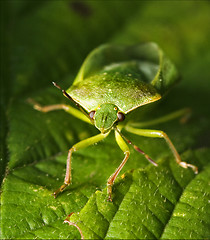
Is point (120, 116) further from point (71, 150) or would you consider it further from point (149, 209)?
point (149, 209)

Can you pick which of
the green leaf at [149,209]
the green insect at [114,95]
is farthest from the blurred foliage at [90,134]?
the green insect at [114,95]

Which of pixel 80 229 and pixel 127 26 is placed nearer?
pixel 80 229

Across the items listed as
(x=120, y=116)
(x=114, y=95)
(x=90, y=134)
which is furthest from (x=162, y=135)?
(x=90, y=134)

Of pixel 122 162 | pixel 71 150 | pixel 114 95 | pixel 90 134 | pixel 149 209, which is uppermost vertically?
pixel 114 95

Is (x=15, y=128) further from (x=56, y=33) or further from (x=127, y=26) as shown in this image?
(x=127, y=26)

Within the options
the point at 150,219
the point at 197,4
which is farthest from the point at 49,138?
the point at 197,4

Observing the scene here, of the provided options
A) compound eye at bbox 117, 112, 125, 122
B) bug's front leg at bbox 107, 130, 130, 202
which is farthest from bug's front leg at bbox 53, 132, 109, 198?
compound eye at bbox 117, 112, 125, 122

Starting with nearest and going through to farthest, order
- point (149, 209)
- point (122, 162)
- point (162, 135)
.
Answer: point (149, 209) < point (122, 162) < point (162, 135)
